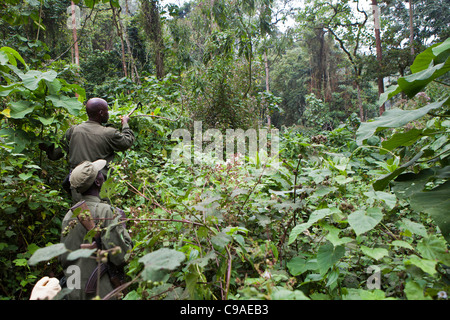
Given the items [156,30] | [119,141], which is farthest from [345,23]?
[119,141]

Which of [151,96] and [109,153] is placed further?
[151,96]

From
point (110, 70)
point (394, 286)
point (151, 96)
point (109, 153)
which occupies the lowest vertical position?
point (394, 286)

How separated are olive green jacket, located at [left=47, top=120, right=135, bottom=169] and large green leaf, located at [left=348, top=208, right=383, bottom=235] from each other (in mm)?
2136

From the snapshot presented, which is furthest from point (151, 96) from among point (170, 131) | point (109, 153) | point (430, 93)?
point (430, 93)

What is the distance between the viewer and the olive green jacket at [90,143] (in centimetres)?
242

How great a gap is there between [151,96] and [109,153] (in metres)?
2.46

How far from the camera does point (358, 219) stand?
0.98 meters

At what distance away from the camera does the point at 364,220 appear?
0.97m

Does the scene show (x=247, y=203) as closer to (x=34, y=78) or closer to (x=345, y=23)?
(x=34, y=78)

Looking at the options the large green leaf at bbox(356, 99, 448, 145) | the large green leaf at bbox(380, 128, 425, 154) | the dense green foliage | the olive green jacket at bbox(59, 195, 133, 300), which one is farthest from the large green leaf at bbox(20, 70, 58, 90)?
the large green leaf at bbox(380, 128, 425, 154)

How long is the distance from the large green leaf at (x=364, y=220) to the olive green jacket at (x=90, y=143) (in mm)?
2136

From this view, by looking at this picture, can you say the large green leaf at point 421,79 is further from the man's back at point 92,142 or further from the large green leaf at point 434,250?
the man's back at point 92,142
